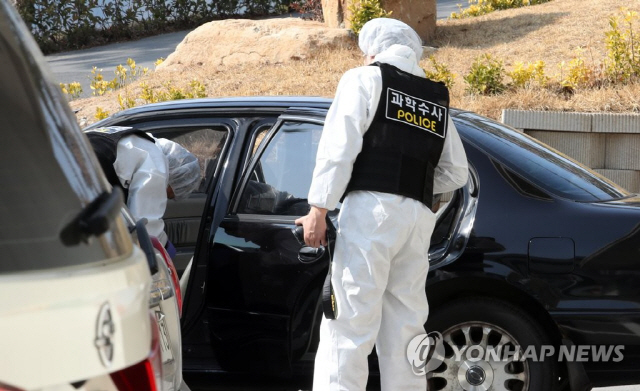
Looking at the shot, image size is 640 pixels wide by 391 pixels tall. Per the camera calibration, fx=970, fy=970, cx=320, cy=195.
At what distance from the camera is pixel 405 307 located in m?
3.99

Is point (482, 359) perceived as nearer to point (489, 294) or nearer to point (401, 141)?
point (489, 294)

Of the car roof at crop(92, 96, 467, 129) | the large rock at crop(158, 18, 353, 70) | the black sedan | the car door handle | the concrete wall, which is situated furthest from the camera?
the large rock at crop(158, 18, 353, 70)

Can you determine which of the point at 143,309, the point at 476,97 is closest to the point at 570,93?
the point at 476,97

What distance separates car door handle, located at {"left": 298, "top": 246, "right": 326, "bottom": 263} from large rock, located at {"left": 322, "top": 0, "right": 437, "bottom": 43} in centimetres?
795

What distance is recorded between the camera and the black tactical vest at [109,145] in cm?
449

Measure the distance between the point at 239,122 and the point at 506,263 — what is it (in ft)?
4.87

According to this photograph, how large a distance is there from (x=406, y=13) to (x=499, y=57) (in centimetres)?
157

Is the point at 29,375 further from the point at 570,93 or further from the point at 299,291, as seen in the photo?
the point at 570,93

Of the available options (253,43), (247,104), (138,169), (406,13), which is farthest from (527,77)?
(138,169)

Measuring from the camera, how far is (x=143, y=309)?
1.86 meters

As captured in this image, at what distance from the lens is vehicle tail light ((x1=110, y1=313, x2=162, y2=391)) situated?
5.76 ft

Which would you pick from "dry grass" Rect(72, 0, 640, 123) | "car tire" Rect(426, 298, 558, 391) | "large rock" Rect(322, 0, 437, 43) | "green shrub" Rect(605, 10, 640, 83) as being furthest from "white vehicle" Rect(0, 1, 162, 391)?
"large rock" Rect(322, 0, 437, 43)

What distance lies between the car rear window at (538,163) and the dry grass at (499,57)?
3.49m

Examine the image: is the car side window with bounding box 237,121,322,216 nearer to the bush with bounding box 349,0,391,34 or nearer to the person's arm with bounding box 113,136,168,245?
the person's arm with bounding box 113,136,168,245
